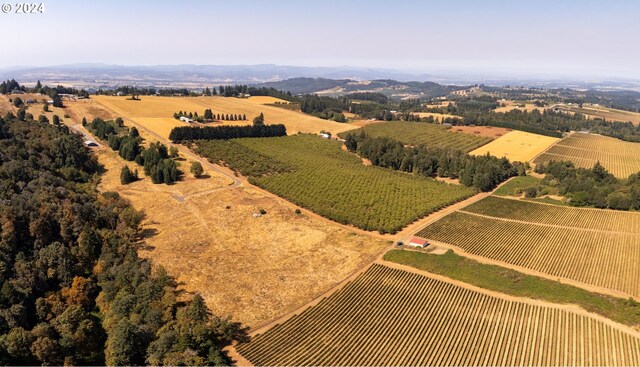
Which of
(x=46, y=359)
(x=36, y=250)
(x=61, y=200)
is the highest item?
(x=61, y=200)

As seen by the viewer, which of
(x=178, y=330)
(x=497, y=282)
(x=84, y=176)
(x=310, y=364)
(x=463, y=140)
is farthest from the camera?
(x=463, y=140)

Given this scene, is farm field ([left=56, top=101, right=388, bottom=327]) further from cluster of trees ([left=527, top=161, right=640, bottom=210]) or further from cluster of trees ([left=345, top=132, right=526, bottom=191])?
cluster of trees ([left=527, top=161, right=640, bottom=210])

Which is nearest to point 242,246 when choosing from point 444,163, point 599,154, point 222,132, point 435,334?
point 435,334

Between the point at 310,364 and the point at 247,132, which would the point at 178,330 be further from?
the point at 247,132

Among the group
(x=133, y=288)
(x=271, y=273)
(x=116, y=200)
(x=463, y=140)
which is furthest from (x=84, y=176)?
(x=463, y=140)

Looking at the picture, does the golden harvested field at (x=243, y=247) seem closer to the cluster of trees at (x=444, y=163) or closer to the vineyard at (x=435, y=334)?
the vineyard at (x=435, y=334)

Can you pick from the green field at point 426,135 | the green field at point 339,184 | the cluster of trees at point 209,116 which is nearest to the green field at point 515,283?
the green field at point 339,184

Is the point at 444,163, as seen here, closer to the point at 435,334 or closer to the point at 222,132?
the point at 222,132
